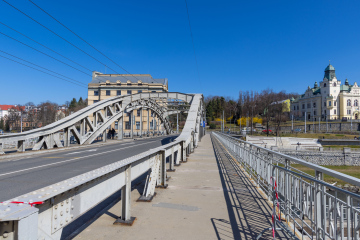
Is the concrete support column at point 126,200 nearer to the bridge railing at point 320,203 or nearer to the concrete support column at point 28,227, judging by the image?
the concrete support column at point 28,227

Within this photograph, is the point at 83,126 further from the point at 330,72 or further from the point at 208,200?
the point at 330,72

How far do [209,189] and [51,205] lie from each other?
519 cm

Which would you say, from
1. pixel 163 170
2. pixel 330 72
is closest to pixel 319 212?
pixel 163 170

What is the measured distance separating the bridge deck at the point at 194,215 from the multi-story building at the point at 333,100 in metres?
91.9

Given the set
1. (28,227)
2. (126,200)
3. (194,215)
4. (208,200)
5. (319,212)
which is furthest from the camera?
(208,200)

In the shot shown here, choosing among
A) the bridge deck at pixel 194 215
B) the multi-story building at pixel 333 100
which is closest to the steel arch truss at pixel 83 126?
the bridge deck at pixel 194 215

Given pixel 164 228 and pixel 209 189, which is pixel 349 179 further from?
pixel 209 189

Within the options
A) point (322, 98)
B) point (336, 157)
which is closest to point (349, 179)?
point (336, 157)

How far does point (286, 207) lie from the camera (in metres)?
4.30

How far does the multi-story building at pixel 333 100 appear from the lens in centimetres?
8994

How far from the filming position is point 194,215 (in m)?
4.71

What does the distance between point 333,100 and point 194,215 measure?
342ft

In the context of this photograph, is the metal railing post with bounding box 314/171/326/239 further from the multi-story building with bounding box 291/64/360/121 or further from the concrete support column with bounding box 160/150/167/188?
the multi-story building with bounding box 291/64/360/121

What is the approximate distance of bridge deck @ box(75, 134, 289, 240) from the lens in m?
3.84
